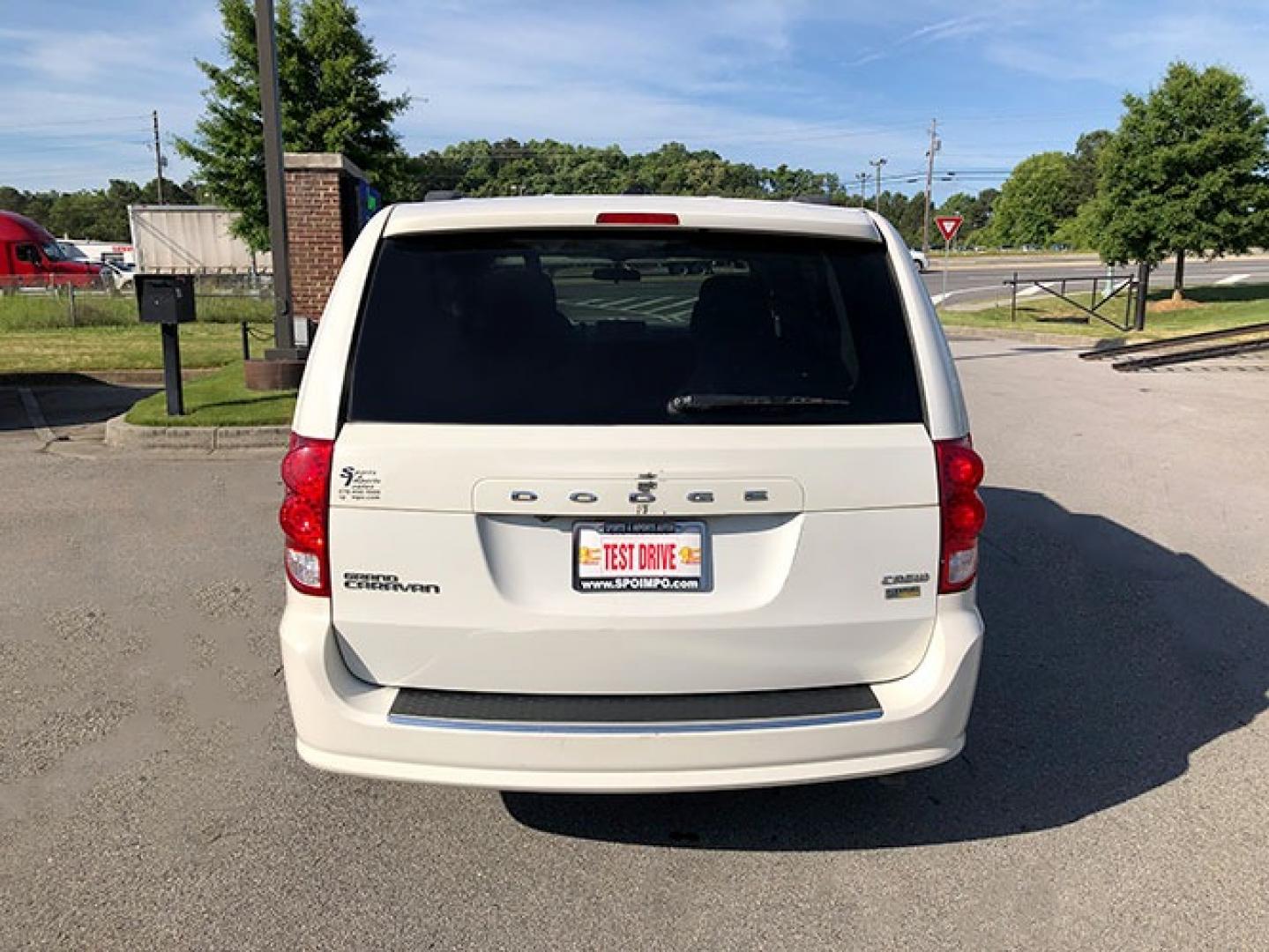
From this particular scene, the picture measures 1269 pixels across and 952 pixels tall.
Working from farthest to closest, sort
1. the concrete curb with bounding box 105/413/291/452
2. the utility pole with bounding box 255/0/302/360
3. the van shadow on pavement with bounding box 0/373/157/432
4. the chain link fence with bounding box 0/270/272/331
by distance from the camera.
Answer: the chain link fence with bounding box 0/270/272/331
the utility pole with bounding box 255/0/302/360
the van shadow on pavement with bounding box 0/373/157/432
the concrete curb with bounding box 105/413/291/452

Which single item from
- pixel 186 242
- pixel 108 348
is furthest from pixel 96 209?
pixel 108 348

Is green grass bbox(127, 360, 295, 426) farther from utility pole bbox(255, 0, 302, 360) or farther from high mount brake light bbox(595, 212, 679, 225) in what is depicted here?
high mount brake light bbox(595, 212, 679, 225)

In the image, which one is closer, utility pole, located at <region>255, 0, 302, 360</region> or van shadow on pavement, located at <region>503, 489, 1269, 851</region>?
van shadow on pavement, located at <region>503, 489, 1269, 851</region>

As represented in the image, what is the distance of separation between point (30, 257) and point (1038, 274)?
4502 centimetres

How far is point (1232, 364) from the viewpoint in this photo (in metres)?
16.3

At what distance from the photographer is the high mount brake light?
2994mm

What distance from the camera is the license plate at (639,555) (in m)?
2.82

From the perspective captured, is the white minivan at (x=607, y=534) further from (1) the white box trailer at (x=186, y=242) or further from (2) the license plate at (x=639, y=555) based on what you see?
(1) the white box trailer at (x=186, y=242)

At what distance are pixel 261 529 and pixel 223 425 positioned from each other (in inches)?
129

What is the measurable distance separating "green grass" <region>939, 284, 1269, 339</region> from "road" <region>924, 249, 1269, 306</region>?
4.20 meters

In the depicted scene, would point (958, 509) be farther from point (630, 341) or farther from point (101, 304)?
point (101, 304)

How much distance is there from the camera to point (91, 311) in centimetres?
2544

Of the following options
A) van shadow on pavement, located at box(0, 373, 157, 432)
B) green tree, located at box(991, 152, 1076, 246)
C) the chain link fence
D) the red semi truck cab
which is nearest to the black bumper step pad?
van shadow on pavement, located at box(0, 373, 157, 432)

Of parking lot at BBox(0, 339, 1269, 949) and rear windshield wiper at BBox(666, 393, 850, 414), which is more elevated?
rear windshield wiper at BBox(666, 393, 850, 414)
